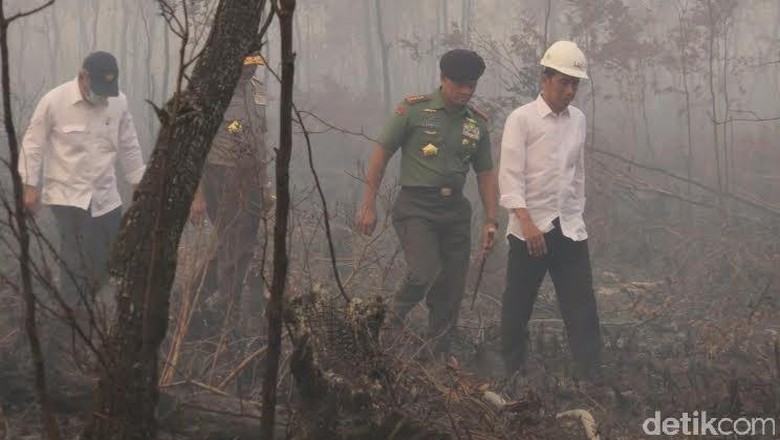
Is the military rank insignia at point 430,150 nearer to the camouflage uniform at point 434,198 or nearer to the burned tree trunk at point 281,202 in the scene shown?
the camouflage uniform at point 434,198

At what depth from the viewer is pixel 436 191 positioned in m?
5.18

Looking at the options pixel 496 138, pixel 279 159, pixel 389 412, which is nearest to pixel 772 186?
pixel 496 138

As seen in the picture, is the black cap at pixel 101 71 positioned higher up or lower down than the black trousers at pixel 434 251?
higher up

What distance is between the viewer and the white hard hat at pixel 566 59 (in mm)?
4805

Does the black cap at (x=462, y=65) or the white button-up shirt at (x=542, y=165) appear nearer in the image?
the white button-up shirt at (x=542, y=165)

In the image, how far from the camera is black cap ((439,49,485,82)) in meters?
5.04

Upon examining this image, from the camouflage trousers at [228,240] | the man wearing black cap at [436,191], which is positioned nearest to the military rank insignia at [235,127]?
the camouflage trousers at [228,240]

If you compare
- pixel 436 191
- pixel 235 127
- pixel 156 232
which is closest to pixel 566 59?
pixel 436 191

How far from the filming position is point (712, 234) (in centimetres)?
1005

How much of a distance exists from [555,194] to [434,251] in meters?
0.82

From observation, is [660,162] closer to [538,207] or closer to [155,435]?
[538,207]

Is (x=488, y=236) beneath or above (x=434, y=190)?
beneath

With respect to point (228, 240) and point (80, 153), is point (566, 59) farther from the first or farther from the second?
point (80, 153)

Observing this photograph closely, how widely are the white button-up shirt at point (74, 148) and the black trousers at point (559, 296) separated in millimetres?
2804
